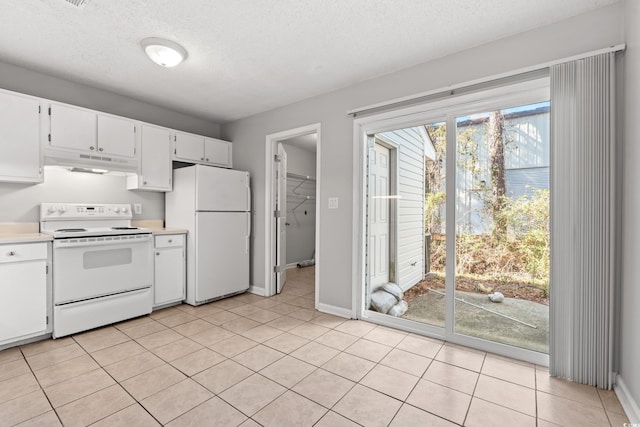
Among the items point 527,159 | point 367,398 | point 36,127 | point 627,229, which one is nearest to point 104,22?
point 36,127

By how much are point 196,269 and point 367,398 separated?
8.24ft

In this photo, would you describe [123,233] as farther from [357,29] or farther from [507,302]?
[507,302]

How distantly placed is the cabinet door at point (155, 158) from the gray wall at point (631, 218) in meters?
4.16

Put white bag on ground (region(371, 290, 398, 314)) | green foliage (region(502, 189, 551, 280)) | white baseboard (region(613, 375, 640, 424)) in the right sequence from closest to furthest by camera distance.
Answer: white baseboard (region(613, 375, 640, 424)) → green foliage (region(502, 189, 551, 280)) → white bag on ground (region(371, 290, 398, 314))

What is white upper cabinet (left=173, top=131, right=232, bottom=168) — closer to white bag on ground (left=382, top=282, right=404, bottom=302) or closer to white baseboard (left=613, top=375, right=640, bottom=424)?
white bag on ground (left=382, top=282, right=404, bottom=302)

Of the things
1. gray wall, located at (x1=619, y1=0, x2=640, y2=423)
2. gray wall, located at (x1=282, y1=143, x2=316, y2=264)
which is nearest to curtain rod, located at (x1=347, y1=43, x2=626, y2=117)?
gray wall, located at (x1=619, y1=0, x2=640, y2=423)

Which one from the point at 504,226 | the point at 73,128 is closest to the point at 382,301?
the point at 504,226

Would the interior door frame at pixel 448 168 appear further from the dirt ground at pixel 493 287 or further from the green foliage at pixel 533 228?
the green foliage at pixel 533 228

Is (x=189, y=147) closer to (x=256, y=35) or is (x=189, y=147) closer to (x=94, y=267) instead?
(x=94, y=267)

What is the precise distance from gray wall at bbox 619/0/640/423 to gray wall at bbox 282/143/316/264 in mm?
4888

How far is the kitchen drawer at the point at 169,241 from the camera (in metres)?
3.40

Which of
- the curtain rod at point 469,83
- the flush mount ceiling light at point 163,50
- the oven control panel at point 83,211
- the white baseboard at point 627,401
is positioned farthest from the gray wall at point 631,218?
the oven control panel at point 83,211

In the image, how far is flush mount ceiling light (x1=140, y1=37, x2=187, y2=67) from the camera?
2.37 m

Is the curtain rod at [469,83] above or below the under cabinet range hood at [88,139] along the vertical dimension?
above
